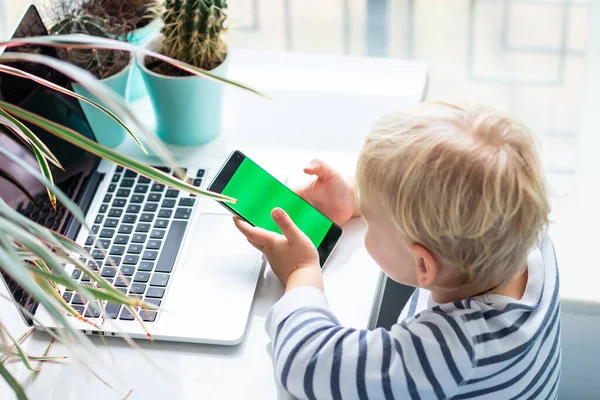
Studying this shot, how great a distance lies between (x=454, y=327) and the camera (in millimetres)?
754

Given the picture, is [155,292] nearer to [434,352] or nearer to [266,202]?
[266,202]

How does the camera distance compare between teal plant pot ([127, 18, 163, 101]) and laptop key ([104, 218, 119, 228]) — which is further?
teal plant pot ([127, 18, 163, 101])

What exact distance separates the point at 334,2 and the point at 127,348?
120cm

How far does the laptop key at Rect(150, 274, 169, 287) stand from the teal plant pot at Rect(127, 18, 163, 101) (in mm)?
352

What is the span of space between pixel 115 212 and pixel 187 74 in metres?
0.20

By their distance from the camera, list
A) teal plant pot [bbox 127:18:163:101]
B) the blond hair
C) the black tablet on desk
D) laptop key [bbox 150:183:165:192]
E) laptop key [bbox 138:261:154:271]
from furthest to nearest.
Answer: the black tablet on desk
teal plant pot [bbox 127:18:163:101]
laptop key [bbox 150:183:165:192]
laptop key [bbox 138:261:154:271]
the blond hair

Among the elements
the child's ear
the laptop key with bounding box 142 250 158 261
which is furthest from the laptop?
the child's ear

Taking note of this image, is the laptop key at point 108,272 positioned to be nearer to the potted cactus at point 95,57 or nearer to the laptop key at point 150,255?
the laptop key at point 150,255

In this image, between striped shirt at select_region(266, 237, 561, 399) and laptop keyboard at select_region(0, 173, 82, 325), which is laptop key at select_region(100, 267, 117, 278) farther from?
striped shirt at select_region(266, 237, 561, 399)

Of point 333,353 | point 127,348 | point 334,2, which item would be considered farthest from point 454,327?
point 334,2

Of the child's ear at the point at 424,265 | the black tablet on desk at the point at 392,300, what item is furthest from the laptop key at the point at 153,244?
the black tablet on desk at the point at 392,300

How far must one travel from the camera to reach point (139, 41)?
45.1 inches

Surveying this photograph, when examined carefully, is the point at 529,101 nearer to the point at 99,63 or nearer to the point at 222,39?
the point at 222,39

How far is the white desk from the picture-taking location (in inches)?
32.0
